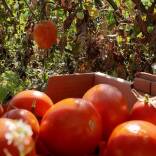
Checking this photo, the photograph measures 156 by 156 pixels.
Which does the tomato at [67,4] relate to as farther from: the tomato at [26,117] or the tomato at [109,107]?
the tomato at [26,117]

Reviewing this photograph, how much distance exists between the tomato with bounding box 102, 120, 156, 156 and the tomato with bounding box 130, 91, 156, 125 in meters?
0.11

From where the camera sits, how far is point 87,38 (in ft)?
7.50

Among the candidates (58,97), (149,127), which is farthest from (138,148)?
(58,97)

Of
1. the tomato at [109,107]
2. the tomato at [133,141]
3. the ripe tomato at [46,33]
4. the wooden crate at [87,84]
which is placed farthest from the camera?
the ripe tomato at [46,33]

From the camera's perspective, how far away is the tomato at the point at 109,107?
1.05m

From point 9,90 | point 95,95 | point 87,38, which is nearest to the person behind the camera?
point 95,95

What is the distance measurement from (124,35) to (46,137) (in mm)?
1429

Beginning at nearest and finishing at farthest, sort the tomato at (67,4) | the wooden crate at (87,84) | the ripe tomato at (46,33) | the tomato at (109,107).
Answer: the tomato at (109,107) < the wooden crate at (87,84) < the ripe tomato at (46,33) < the tomato at (67,4)

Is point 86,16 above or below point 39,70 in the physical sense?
above

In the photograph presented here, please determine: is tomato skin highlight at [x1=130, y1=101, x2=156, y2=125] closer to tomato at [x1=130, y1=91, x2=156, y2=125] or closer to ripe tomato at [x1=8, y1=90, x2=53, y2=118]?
tomato at [x1=130, y1=91, x2=156, y2=125]

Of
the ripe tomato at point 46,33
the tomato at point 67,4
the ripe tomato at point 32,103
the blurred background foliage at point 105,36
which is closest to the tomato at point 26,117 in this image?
the ripe tomato at point 32,103

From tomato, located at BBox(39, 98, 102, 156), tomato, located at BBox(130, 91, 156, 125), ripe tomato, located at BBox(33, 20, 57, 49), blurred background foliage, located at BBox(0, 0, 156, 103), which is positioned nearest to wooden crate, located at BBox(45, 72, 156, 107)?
tomato, located at BBox(130, 91, 156, 125)

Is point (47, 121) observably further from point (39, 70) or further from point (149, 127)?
point (39, 70)

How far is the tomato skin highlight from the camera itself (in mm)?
1056
